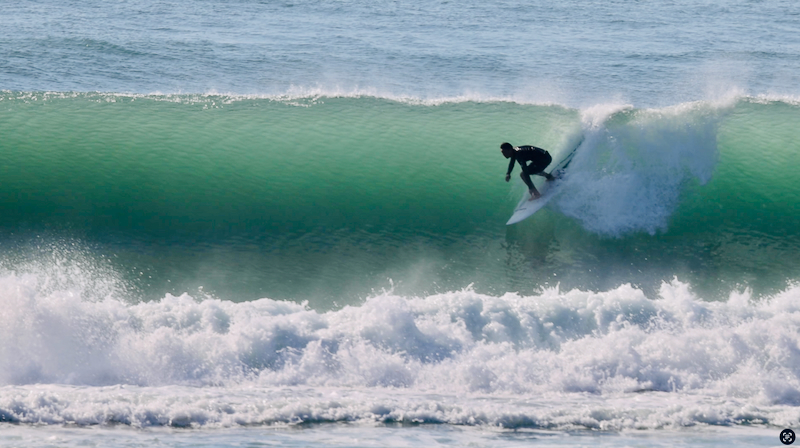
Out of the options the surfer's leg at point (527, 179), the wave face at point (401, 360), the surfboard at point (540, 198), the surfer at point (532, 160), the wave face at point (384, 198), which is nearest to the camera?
the wave face at point (401, 360)

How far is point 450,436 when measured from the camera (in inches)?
241

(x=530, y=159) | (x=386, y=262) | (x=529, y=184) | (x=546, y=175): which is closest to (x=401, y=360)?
(x=386, y=262)

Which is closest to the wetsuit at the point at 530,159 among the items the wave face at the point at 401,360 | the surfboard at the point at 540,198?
the surfboard at the point at 540,198

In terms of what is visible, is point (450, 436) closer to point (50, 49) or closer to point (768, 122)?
point (768, 122)

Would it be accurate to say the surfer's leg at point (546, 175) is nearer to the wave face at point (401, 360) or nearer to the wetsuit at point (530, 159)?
the wetsuit at point (530, 159)

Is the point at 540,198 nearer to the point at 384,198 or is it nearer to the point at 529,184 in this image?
the point at 529,184

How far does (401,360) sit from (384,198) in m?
3.60

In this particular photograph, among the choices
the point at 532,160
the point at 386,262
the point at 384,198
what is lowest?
the point at 386,262

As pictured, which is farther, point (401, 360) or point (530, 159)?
point (530, 159)

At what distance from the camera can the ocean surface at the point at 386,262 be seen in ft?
21.2

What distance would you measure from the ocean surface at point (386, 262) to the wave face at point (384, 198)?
39mm

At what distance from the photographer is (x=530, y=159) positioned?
9.52m

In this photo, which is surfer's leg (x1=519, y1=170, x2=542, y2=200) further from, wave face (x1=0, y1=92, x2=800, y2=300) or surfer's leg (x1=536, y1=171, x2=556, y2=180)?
wave face (x1=0, y1=92, x2=800, y2=300)

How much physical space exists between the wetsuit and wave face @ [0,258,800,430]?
2122 millimetres
